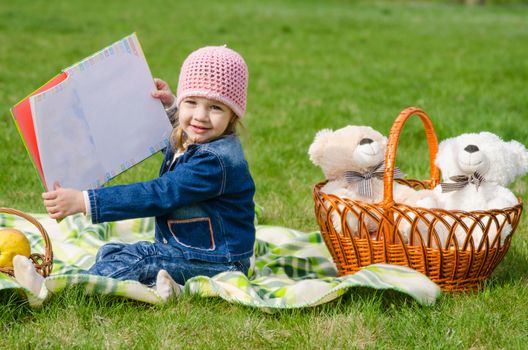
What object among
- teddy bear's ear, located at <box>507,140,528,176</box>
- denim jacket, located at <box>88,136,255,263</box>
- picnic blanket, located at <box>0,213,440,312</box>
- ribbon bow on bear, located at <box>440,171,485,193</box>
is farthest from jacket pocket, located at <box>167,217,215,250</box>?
teddy bear's ear, located at <box>507,140,528,176</box>

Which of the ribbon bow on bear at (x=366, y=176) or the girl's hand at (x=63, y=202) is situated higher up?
the girl's hand at (x=63, y=202)

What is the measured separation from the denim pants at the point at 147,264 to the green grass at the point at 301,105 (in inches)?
7.8


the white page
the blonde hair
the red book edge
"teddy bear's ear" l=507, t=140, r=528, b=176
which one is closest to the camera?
the red book edge

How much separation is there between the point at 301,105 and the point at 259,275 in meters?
3.39

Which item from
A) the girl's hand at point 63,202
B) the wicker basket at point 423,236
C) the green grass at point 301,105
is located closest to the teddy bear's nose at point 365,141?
the wicker basket at point 423,236

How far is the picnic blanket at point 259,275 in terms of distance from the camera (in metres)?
2.77

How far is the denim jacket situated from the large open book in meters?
0.16

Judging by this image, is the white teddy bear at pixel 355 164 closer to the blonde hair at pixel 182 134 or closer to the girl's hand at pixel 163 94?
the blonde hair at pixel 182 134

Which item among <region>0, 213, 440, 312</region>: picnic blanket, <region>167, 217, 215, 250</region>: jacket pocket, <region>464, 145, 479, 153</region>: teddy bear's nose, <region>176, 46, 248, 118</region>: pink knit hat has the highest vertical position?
<region>176, 46, 248, 118</region>: pink knit hat

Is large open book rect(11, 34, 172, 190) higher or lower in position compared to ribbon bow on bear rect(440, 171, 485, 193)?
higher

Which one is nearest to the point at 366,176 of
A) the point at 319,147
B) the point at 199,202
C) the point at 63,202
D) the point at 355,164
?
the point at 355,164

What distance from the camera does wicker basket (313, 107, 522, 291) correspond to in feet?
9.57

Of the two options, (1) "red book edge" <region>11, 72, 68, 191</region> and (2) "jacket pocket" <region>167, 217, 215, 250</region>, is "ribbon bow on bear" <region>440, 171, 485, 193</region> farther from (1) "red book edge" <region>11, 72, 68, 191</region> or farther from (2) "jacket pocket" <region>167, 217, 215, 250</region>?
(1) "red book edge" <region>11, 72, 68, 191</region>

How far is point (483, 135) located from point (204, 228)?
1.25 m
